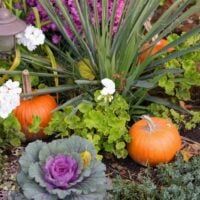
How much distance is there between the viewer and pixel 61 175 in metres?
2.48

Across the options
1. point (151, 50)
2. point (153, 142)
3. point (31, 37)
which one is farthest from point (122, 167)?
point (31, 37)

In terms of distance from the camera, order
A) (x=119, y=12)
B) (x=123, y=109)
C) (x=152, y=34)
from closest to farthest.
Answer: (x=123, y=109), (x=152, y=34), (x=119, y=12)

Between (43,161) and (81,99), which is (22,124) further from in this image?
(43,161)

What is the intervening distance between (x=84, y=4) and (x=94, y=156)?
1043 millimetres

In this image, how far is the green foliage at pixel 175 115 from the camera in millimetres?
3375

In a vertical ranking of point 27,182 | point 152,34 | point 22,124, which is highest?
point 152,34

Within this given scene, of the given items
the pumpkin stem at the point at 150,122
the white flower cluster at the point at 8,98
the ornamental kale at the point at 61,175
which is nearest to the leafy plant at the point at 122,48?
the pumpkin stem at the point at 150,122

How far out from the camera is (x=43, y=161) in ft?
8.34

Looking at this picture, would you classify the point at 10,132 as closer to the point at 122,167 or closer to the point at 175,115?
the point at 122,167

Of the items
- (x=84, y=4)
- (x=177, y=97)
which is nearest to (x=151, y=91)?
(x=177, y=97)

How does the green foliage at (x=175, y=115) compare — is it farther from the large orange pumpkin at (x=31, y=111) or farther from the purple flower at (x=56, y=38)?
the purple flower at (x=56, y=38)

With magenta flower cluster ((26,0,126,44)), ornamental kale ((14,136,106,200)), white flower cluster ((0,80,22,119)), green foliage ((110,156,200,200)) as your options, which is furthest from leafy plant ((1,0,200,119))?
ornamental kale ((14,136,106,200))

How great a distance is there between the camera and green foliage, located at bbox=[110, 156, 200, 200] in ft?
8.88

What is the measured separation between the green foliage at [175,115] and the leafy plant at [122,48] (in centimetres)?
4
